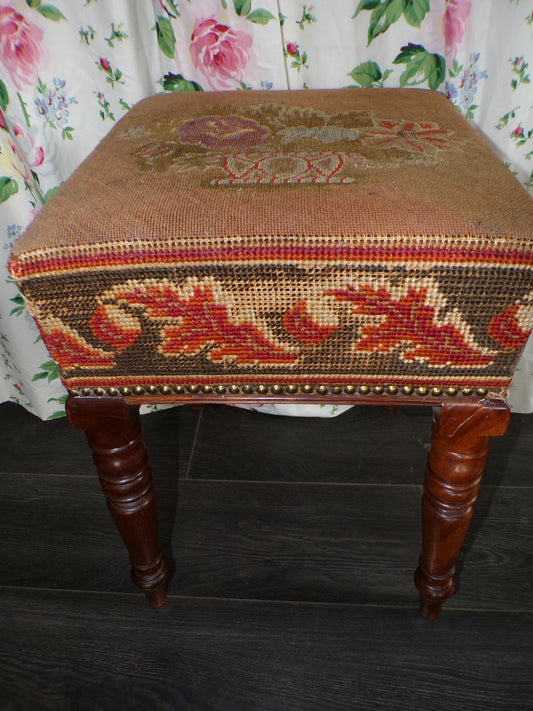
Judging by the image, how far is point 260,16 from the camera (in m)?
0.73

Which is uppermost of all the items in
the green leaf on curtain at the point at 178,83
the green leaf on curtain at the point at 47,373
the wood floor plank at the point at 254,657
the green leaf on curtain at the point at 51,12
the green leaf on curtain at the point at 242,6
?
the green leaf on curtain at the point at 51,12

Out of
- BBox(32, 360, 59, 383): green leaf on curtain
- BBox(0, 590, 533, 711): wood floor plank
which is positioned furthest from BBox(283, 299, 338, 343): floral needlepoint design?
BBox(32, 360, 59, 383): green leaf on curtain

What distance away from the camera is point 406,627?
675 millimetres

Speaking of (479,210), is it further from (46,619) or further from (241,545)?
(46,619)

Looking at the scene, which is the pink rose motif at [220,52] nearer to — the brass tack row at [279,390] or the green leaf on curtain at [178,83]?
the green leaf on curtain at [178,83]

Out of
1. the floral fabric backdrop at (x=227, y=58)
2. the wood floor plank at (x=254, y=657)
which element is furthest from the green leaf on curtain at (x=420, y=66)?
→ the wood floor plank at (x=254, y=657)

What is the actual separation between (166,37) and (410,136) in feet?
1.34

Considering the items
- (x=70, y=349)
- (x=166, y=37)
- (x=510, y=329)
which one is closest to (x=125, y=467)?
(x=70, y=349)

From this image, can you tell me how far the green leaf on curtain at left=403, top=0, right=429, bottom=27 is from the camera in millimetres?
705

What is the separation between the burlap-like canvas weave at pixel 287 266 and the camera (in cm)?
41

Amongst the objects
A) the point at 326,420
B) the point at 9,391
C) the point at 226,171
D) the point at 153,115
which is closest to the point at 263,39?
the point at 153,115

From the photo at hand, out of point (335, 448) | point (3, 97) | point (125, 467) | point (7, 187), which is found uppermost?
point (3, 97)

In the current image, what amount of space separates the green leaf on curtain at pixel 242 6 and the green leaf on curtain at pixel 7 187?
38 centimetres

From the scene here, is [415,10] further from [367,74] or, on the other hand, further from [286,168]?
[286,168]
